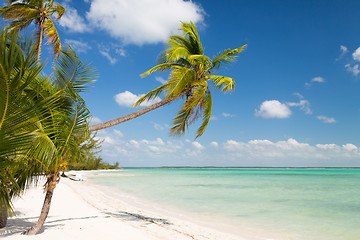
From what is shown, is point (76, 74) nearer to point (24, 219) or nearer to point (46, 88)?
point (46, 88)

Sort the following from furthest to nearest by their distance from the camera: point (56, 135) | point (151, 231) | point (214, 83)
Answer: point (214, 83), point (151, 231), point (56, 135)

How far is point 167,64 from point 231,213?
630 cm

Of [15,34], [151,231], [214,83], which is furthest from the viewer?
[214,83]

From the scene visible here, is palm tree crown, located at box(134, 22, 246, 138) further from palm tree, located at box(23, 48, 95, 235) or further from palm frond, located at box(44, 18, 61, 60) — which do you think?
palm frond, located at box(44, 18, 61, 60)

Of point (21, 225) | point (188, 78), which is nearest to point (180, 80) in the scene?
point (188, 78)

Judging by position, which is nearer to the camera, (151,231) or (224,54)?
(151,231)

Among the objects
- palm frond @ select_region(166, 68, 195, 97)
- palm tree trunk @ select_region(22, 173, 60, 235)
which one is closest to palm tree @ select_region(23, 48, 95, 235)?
palm tree trunk @ select_region(22, 173, 60, 235)

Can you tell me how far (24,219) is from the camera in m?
6.18

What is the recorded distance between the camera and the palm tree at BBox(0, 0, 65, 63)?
25.7 ft

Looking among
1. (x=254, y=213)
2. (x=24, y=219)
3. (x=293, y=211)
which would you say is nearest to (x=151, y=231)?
(x=24, y=219)

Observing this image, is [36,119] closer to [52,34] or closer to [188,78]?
[188,78]

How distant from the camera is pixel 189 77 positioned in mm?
6246

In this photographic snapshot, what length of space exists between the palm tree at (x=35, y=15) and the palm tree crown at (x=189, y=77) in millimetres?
3471

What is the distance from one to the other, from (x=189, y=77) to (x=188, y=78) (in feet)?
0.17
